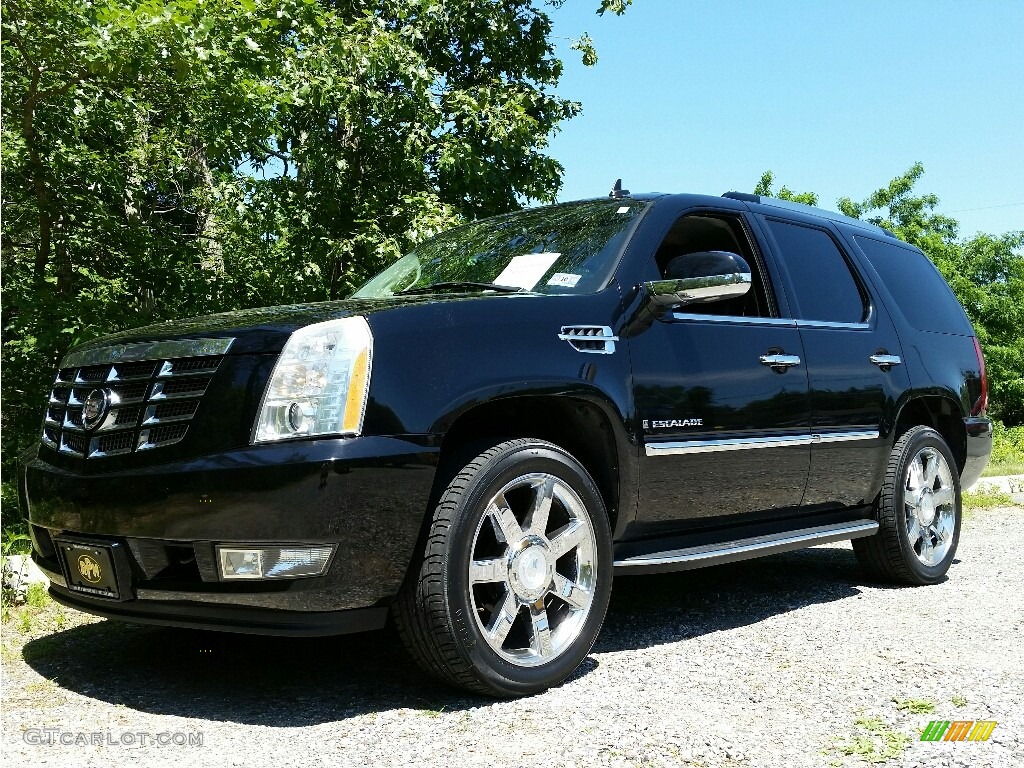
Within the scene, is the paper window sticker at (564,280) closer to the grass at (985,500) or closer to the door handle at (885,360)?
the door handle at (885,360)

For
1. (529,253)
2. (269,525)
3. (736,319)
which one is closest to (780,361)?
(736,319)

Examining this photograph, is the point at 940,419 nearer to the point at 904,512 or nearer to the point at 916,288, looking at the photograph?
the point at 916,288

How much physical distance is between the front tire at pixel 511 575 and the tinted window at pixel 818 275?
2.07 metres

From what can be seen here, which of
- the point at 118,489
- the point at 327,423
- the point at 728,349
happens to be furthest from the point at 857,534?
the point at 118,489

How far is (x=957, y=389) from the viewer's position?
640cm

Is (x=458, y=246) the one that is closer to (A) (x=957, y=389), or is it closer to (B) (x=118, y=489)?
(B) (x=118, y=489)

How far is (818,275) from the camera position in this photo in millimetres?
5570

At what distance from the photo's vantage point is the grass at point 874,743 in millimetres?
3002

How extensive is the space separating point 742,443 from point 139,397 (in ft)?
8.37

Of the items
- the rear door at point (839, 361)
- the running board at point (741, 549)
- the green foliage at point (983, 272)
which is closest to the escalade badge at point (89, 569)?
the running board at point (741, 549)

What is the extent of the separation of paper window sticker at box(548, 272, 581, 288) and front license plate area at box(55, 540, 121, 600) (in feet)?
6.51

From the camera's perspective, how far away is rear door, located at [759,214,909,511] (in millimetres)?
5160

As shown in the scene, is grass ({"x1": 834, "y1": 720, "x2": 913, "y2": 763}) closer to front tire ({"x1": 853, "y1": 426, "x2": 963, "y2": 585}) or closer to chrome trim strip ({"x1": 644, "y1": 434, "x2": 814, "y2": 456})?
chrome trim strip ({"x1": 644, "y1": 434, "x2": 814, "y2": 456})

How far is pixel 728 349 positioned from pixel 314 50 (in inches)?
325
